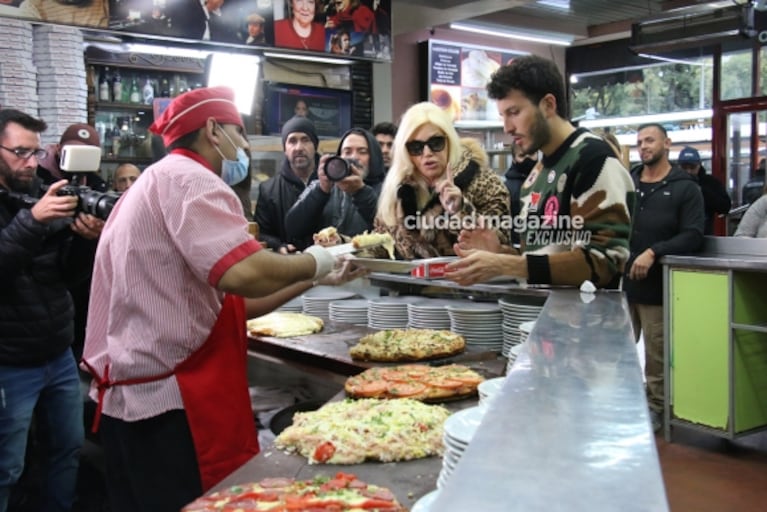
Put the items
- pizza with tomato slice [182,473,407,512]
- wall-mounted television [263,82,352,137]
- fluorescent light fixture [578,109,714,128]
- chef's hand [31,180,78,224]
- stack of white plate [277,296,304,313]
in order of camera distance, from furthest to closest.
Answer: fluorescent light fixture [578,109,714,128], wall-mounted television [263,82,352,137], stack of white plate [277,296,304,313], chef's hand [31,180,78,224], pizza with tomato slice [182,473,407,512]

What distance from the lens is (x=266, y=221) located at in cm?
490

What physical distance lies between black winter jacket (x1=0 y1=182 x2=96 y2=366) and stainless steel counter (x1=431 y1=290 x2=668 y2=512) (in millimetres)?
2365

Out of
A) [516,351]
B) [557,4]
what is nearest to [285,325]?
[516,351]

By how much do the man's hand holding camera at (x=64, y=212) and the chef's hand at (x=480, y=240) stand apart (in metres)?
1.42

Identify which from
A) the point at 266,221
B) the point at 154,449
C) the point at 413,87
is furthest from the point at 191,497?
the point at 413,87

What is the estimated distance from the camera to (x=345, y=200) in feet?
14.5

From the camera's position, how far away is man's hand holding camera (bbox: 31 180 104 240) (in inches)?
105

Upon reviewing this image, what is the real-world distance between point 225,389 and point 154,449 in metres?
0.26

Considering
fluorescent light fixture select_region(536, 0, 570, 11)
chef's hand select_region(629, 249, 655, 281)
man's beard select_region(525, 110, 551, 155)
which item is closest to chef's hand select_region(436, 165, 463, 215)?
man's beard select_region(525, 110, 551, 155)

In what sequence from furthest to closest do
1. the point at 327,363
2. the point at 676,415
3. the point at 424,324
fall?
the point at 676,415, the point at 424,324, the point at 327,363

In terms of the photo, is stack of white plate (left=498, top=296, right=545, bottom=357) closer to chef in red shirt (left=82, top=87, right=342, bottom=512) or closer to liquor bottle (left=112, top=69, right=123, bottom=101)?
chef in red shirt (left=82, top=87, right=342, bottom=512)

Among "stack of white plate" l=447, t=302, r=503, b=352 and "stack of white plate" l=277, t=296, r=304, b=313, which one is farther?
"stack of white plate" l=277, t=296, r=304, b=313

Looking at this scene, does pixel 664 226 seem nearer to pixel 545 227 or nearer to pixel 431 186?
pixel 431 186

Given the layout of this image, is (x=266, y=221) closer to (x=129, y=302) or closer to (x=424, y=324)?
(x=424, y=324)
